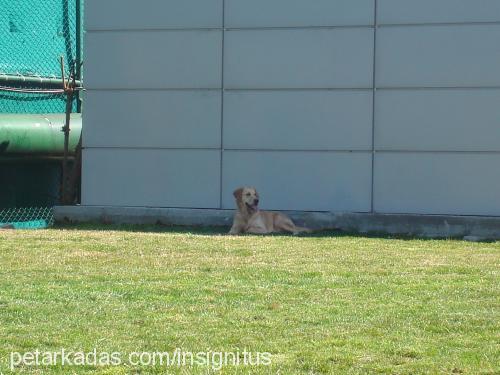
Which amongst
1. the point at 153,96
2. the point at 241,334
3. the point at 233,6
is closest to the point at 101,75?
the point at 153,96

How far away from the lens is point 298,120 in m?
15.3

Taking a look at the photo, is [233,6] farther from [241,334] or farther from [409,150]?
[241,334]

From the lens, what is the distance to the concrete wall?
48.4 ft

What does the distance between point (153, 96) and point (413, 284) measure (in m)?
7.76

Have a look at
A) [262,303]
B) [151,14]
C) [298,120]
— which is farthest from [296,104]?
[262,303]

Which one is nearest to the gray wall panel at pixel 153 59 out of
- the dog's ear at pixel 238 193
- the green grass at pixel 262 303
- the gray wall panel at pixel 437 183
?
the dog's ear at pixel 238 193

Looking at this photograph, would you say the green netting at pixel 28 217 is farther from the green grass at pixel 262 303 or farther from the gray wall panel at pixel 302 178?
the green grass at pixel 262 303

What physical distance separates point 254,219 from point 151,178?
231cm

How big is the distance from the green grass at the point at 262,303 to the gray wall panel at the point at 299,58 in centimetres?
368

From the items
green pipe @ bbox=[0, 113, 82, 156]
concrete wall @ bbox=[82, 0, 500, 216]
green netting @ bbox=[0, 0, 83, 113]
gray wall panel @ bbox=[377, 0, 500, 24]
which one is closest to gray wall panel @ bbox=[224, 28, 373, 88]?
concrete wall @ bbox=[82, 0, 500, 216]

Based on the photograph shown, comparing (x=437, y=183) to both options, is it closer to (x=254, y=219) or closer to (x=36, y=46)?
(x=254, y=219)

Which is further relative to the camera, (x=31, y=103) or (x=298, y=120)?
(x=31, y=103)

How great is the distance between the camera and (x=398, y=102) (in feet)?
49.1

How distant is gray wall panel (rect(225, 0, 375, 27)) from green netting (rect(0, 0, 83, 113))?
3875 millimetres
